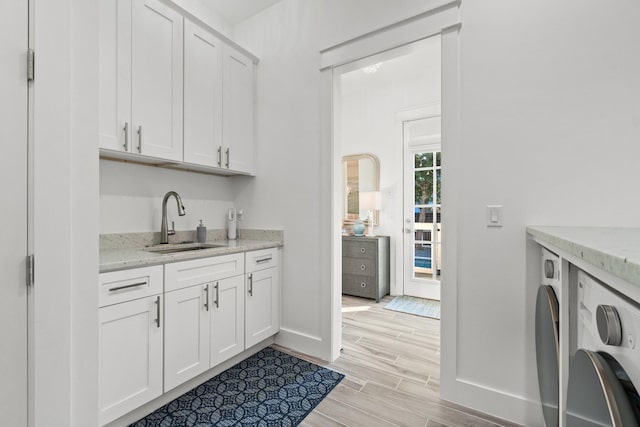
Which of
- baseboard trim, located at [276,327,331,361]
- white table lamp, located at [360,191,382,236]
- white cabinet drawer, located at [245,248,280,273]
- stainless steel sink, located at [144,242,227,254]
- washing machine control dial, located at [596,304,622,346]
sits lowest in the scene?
baseboard trim, located at [276,327,331,361]

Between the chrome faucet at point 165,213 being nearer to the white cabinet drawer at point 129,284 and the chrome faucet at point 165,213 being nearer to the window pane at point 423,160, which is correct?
the white cabinet drawer at point 129,284

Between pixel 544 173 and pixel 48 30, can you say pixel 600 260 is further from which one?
pixel 48 30

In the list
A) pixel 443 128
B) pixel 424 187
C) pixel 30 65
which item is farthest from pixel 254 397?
pixel 424 187

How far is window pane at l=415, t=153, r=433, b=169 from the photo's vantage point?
147 inches

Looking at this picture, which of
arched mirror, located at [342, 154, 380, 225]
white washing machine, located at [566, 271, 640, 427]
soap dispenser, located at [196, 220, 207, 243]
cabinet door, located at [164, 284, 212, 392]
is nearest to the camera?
white washing machine, located at [566, 271, 640, 427]

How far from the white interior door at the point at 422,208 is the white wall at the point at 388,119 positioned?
9cm

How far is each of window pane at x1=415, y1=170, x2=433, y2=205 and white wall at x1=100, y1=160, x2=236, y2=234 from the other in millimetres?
2411

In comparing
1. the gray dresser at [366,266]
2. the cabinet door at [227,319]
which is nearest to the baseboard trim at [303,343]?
the cabinet door at [227,319]

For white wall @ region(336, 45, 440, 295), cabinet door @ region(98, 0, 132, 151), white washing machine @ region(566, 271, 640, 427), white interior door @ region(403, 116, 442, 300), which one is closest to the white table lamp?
white wall @ region(336, 45, 440, 295)

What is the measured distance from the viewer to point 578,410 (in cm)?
66

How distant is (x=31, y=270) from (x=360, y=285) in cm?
326

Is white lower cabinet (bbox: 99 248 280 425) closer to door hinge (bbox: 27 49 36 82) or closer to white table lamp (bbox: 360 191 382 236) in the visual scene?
door hinge (bbox: 27 49 36 82)

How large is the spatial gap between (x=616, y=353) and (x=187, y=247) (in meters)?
2.29

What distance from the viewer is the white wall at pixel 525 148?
131 cm
